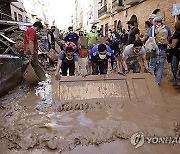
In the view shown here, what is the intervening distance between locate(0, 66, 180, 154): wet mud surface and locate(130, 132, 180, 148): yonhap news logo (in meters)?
0.07

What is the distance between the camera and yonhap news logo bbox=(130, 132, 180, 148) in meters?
3.17

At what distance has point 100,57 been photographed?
532cm

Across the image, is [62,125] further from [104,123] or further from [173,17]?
[173,17]

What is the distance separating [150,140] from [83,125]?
3.21ft

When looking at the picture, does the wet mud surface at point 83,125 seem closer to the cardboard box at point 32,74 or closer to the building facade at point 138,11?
the cardboard box at point 32,74

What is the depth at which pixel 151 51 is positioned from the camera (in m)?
5.48

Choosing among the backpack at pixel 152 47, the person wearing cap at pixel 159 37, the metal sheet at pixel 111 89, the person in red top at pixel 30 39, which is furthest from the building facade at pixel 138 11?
the metal sheet at pixel 111 89

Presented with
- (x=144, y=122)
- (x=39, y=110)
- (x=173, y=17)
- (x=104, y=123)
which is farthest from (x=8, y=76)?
(x=173, y=17)

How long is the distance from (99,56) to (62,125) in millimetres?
2046

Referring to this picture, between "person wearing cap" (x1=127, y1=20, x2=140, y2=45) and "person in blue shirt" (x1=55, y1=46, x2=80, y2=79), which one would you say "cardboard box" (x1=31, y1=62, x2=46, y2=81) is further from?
"person wearing cap" (x1=127, y1=20, x2=140, y2=45)

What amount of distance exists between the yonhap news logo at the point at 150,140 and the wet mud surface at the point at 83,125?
0.07 metres

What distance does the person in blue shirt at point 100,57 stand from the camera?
5129mm

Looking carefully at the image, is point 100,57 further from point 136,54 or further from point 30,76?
point 30,76

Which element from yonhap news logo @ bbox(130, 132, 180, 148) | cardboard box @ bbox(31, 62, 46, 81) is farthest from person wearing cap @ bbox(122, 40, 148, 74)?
cardboard box @ bbox(31, 62, 46, 81)
